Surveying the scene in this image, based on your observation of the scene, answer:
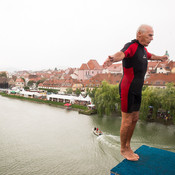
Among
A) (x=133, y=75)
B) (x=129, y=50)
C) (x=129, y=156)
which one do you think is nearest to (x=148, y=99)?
(x=129, y=156)

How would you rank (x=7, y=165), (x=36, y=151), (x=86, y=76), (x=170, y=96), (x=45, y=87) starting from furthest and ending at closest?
(x=86, y=76), (x=45, y=87), (x=170, y=96), (x=36, y=151), (x=7, y=165)

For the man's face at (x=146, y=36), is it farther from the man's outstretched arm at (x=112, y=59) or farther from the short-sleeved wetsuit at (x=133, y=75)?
the man's outstretched arm at (x=112, y=59)

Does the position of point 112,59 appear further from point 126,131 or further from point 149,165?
point 149,165

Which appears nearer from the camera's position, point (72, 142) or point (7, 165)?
point (7, 165)

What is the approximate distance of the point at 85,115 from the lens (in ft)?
60.0

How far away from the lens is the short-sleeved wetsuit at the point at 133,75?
297 cm

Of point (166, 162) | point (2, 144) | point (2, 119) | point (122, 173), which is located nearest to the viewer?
point (122, 173)

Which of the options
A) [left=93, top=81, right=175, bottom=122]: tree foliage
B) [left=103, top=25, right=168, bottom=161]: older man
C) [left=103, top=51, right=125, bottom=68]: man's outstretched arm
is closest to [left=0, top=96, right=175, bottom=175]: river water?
[left=93, top=81, right=175, bottom=122]: tree foliage

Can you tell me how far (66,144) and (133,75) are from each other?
8.86m

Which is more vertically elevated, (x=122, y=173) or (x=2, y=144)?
(x=122, y=173)

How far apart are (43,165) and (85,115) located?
33.4 feet

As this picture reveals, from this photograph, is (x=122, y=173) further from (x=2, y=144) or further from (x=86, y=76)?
(x=86, y=76)

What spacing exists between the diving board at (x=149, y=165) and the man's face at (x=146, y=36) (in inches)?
88.9

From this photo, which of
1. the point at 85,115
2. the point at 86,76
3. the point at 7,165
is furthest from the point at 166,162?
the point at 86,76
